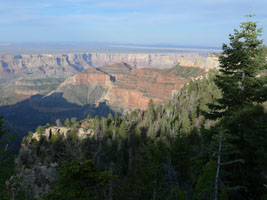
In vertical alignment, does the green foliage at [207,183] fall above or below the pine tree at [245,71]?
below

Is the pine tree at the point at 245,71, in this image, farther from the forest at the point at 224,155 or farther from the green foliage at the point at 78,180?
the green foliage at the point at 78,180

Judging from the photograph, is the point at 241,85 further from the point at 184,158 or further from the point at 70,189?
the point at 184,158

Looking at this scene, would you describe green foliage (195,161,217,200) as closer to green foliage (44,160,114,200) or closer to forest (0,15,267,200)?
forest (0,15,267,200)

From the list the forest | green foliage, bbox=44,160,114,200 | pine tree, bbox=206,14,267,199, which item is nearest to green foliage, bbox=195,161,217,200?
the forest

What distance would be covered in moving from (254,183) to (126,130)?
222 ft

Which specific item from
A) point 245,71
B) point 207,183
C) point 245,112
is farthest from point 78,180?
point 245,71

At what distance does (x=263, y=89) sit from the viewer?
1544cm

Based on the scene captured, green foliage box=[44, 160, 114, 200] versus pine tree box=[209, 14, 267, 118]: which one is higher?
pine tree box=[209, 14, 267, 118]

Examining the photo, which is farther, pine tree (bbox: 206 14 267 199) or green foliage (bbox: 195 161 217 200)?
pine tree (bbox: 206 14 267 199)

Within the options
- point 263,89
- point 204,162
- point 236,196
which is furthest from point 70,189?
point 263,89

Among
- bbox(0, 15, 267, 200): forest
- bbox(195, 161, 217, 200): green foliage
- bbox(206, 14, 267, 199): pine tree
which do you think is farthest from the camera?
bbox(206, 14, 267, 199): pine tree

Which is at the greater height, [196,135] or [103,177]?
[103,177]

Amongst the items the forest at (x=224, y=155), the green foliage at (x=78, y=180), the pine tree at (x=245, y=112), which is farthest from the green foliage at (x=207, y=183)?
the green foliage at (x=78, y=180)

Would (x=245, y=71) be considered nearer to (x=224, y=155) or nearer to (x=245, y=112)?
(x=245, y=112)
